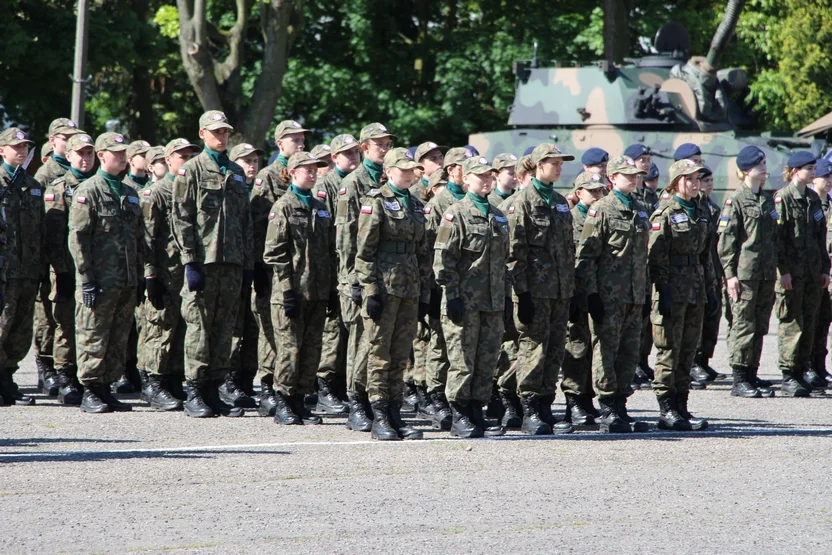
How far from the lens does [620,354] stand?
1009cm

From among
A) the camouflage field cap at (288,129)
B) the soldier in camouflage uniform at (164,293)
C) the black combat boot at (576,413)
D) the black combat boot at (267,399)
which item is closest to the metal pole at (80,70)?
the soldier in camouflage uniform at (164,293)

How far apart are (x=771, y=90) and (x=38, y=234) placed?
19577 mm

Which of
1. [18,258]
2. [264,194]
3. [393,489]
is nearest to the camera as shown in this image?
[393,489]

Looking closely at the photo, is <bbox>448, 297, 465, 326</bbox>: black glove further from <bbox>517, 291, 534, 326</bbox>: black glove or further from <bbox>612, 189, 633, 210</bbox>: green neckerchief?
<bbox>612, 189, 633, 210</bbox>: green neckerchief

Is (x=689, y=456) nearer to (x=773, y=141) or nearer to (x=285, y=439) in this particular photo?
(x=285, y=439)

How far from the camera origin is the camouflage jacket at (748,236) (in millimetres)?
12406

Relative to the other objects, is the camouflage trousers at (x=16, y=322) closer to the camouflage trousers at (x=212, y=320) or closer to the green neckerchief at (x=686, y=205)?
the camouflage trousers at (x=212, y=320)

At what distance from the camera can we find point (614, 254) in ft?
32.7

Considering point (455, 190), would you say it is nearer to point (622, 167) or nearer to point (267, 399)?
point (622, 167)

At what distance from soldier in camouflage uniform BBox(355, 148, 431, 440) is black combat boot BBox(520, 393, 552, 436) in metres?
0.81

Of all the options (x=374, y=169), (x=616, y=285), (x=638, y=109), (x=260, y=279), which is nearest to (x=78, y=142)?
(x=260, y=279)

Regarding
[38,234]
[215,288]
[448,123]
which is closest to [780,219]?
[215,288]

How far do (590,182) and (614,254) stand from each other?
2.31ft

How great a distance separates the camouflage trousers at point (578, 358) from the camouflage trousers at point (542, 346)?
297mm
